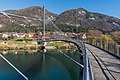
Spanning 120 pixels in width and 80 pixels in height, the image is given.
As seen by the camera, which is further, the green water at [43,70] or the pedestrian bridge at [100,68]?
the green water at [43,70]

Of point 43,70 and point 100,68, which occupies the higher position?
point 100,68

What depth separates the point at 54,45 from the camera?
2633 inches

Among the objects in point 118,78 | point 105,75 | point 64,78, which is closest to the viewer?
point 118,78

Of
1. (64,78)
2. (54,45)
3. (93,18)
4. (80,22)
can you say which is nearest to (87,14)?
(93,18)

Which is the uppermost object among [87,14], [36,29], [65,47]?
→ [87,14]

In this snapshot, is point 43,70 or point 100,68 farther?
point 43,70

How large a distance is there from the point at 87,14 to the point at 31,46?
128919mm

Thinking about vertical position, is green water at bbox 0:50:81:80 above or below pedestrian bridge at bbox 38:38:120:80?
below

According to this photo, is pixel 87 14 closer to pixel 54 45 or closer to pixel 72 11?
pixel 72 11

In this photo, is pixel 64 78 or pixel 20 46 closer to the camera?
pixel 64 78

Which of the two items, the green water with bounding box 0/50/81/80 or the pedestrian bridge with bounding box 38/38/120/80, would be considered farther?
the green water with bounding box 0/50/81/80

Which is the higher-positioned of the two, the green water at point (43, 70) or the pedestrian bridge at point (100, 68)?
the pedestrian bridge at point (100, 68)

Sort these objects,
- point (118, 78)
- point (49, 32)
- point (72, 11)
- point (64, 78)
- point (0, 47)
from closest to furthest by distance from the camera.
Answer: point (118, 78) → point (64, 78) → point (0, 47) → point (49, 32) → point (72, 11)

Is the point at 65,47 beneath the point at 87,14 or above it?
beneath
